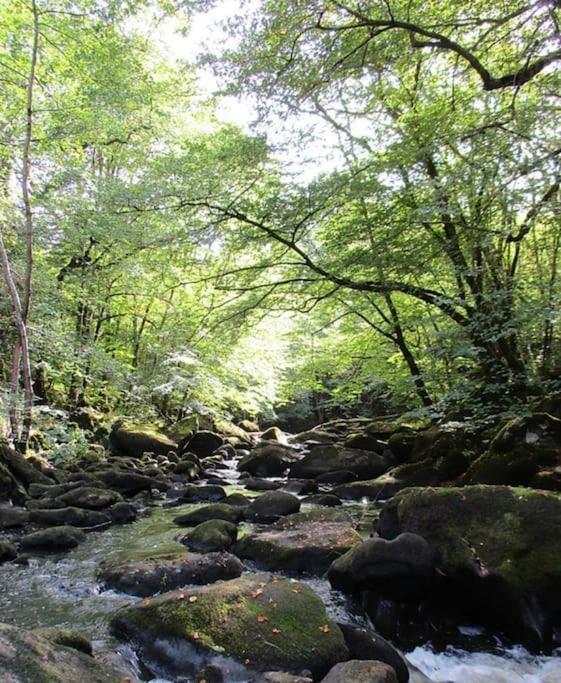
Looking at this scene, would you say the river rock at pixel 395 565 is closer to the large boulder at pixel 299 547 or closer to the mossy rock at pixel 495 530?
the mossy rock at pixel 495 530

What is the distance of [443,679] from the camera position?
353cm

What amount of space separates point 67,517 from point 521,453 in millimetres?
6588

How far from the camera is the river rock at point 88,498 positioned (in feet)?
25.7

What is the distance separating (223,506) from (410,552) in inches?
157

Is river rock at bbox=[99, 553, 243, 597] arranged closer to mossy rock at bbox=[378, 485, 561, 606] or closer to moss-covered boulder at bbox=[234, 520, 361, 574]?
moss-covered boulder at bbox=[234, 520, 361, 574]

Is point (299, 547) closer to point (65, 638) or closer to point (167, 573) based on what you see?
point (167, 573)

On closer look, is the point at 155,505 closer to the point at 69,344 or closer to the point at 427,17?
the point at 69,344

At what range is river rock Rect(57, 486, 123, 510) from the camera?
7.84 m

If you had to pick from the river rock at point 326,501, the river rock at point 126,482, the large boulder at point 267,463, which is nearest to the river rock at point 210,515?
the river rock at point 326,501

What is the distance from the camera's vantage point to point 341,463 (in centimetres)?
Answer: 1161

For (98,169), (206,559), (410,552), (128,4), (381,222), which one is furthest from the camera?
(98,169)

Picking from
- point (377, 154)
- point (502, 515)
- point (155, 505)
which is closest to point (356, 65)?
point (377, 154)

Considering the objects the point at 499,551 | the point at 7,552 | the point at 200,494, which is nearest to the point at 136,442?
the point at 200,494

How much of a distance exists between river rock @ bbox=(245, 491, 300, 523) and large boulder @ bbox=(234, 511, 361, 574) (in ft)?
4.90
